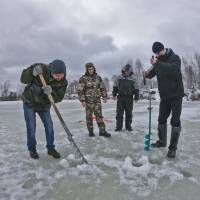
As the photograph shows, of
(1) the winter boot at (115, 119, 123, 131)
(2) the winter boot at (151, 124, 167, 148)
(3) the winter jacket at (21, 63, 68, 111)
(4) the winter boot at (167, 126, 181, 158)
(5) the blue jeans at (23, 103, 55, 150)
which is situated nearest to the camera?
(3) the winter jacket at (21, 63, 68, 111)

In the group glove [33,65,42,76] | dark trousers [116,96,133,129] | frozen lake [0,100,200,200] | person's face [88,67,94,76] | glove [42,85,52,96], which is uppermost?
person's face [88,67,94,76]

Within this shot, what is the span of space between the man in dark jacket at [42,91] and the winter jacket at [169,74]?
1.63 meters

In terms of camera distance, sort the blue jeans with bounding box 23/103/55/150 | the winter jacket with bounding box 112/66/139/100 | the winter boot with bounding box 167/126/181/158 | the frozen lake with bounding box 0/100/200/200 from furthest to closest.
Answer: the winter jacket with bounding box 112/66/139/100, the winter boot with bounding box 167/126/181/158, the blue jeans with bounding box 23/103/55/150, the frozen lake with bounding box 0/100/200/200

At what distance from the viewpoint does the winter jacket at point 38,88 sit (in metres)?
5.25

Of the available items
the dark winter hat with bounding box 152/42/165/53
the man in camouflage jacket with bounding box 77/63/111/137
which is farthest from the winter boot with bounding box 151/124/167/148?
the man in camouflage jacket with bounding box 77/63/111/137

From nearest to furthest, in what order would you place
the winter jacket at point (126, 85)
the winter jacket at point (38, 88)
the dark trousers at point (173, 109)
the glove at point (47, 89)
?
the glove at point (47, 89), the winter jacket at point (38, 88), the dark trousers at point (173, 109), the winter jacket at point (126, 85)

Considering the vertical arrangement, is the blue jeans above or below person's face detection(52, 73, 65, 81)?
below

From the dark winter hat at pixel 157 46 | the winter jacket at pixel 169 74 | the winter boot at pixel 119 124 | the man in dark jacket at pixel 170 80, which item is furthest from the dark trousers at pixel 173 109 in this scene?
the winter boot at pixel 119 124

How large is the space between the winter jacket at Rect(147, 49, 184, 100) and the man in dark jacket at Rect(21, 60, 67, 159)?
163 centimetres

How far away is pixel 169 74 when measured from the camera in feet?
18.8

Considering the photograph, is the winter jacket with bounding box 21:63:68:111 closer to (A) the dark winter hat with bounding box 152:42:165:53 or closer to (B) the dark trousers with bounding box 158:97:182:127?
(A) the dark winter hat with bounding box 152:42:165:53

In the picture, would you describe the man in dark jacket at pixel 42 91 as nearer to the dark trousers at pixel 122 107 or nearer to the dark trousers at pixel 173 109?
the dark trousers at pixel 173 109

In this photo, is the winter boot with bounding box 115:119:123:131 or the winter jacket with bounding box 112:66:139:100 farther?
the winter boot with bounding box 115:119:123:131

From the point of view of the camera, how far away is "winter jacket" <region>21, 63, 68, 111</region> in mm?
5254
